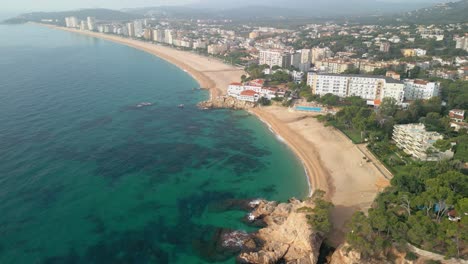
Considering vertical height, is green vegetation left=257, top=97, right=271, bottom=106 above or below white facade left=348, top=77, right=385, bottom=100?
below

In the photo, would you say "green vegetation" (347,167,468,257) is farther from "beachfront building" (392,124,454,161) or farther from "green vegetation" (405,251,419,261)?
"beachfront building" (392,124,454,161)

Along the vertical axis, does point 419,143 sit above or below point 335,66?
below

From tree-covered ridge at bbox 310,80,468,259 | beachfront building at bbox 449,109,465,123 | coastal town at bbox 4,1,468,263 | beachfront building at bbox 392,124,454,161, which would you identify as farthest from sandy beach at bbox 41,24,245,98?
tree-covered ridge at bbox 310,80,468,259

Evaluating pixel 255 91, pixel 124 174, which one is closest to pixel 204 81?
pixel 255 91

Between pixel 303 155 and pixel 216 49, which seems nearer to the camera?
pixel 303 155

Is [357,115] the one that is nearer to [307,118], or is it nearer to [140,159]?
[307,118]

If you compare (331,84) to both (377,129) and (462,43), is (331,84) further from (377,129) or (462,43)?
(462,43)

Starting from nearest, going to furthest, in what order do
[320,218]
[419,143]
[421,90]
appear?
1. [320,218]
2. [419,143]
3. [421,90]
